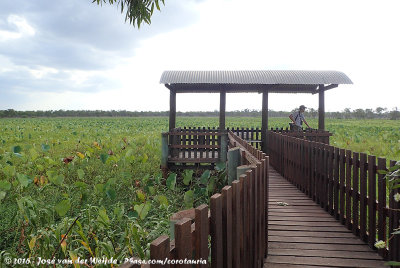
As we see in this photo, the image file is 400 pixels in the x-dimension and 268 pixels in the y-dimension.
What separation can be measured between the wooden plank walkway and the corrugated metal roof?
23.2 feet

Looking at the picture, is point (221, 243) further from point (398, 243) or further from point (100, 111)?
point (100, 111)

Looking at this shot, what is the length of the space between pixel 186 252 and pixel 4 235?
182 inches

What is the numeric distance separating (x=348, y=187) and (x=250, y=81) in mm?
7845

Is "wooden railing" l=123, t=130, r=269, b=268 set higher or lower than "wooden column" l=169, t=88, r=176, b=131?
lower

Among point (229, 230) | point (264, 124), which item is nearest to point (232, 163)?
point (229, 230)

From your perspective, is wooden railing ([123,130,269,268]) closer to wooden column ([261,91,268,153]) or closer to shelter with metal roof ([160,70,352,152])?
wooden column ([261,91,268,153])

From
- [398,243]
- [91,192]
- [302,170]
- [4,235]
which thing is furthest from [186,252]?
[91,192]

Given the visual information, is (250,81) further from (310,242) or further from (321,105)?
(310,242)

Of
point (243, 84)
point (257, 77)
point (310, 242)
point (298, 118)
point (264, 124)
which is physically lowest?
point (310, 242)

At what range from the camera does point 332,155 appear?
204 inches

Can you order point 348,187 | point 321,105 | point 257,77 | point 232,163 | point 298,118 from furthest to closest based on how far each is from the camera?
point 321,105 → point 257,77 → point 298,118 → point 232,163 → point 348,187

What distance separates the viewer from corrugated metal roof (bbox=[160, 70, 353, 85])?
11664mm

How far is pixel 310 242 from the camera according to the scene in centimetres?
381

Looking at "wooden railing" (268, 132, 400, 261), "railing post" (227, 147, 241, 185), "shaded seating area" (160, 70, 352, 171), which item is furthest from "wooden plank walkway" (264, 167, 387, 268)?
"shaded seating area" (160, 70, 352, 171)
